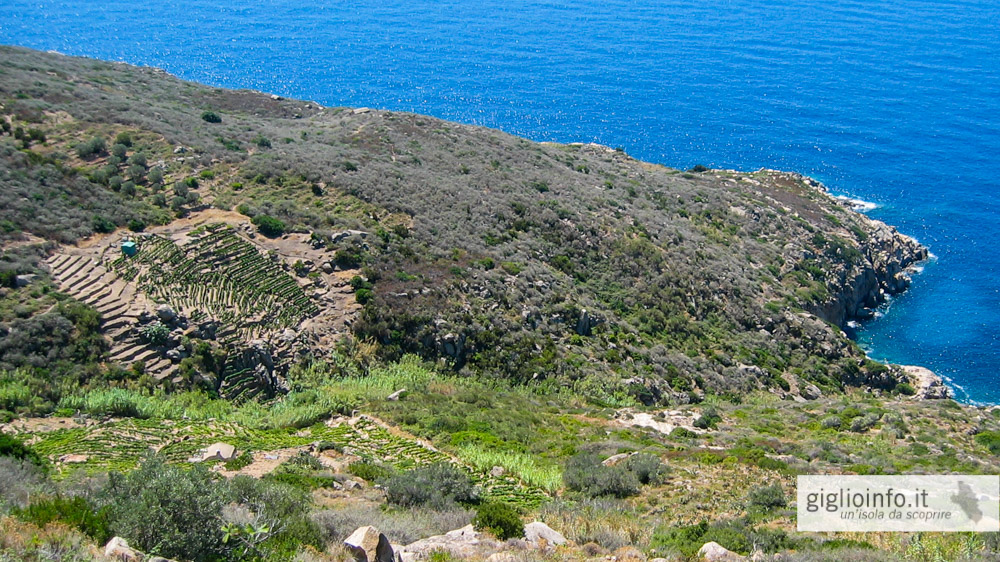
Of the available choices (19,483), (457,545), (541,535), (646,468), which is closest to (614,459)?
(646,468)

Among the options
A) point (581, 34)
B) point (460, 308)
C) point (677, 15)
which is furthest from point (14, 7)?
point (460, 308)

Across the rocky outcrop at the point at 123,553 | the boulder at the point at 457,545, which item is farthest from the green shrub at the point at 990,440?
the rocky outcrop at the point at 123,553

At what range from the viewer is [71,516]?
12617 millimetres

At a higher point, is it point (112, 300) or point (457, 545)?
point (112, 300)

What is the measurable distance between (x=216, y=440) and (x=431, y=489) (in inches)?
327

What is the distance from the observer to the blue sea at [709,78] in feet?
241

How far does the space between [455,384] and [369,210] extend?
15735mm

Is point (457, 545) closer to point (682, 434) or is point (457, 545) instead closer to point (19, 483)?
point (19, 483)

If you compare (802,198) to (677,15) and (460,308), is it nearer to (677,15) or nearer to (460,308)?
(460,308)

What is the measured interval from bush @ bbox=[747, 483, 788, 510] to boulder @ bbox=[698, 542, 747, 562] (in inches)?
177

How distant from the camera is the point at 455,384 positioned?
31438mm

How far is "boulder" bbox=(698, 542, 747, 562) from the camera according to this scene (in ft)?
46.6

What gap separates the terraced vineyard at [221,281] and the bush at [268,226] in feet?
5.57

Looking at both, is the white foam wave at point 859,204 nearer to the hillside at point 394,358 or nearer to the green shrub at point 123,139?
the hillside at point 394,358
